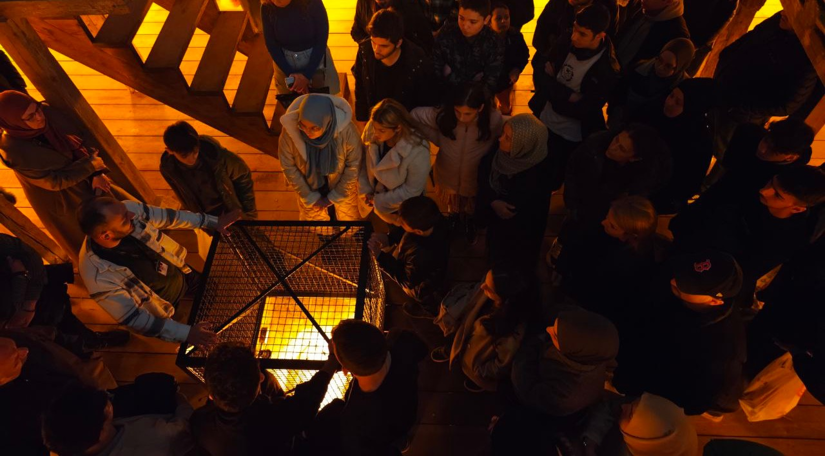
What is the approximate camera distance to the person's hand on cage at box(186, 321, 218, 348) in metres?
2.33

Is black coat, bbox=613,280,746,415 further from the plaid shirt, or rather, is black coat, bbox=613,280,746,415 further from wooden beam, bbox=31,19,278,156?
wooden beam, bbox=31,19,278,156

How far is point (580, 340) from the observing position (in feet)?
6.90

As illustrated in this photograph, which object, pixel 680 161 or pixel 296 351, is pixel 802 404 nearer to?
pixel 680 161

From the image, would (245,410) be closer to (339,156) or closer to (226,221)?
(226,221)

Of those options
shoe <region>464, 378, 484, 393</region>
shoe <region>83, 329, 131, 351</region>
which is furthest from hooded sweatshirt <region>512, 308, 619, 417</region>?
shoe <region>83, 329, 131, 351</region>

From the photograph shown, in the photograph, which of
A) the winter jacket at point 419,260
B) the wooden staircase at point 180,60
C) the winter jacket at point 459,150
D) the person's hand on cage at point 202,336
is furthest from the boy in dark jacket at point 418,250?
the wooden staircase at point 180,60

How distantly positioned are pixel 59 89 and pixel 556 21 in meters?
3.68

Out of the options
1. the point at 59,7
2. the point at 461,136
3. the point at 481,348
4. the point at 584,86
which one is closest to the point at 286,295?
the point at 481,348

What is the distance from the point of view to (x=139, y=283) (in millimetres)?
2805

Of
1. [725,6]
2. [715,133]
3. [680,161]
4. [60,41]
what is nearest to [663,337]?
[680,161]

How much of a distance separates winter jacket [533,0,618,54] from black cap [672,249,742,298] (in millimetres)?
2152

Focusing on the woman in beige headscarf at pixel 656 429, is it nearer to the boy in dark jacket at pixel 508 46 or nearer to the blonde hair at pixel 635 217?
the blonde hair at pixel 635 217

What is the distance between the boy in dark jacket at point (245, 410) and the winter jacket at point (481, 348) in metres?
0.80

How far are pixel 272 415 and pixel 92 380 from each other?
49.3 inches
